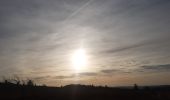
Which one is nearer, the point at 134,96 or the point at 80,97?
the point at 80,97

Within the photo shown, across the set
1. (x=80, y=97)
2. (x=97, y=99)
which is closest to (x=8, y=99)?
(x=80, y=97)

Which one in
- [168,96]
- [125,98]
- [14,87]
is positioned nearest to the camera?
[125,98]

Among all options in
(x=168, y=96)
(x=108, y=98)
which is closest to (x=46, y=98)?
(x=108, y=98)

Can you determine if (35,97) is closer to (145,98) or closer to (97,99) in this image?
(97,99)

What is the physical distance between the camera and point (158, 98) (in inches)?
1291

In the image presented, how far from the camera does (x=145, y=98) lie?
Answer: 3222 centimetres

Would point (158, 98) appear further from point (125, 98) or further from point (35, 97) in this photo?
point (35, 97)

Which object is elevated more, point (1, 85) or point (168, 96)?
point (1, 85)

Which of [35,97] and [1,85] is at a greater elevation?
[1,85]

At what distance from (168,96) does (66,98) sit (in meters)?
13.3

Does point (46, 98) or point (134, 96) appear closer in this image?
point (46, 98)

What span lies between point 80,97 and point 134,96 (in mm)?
6717

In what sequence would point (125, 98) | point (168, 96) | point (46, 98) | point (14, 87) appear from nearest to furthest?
point (46, 98) < point (125, 98) < point (168, 96) < point (14, 87)

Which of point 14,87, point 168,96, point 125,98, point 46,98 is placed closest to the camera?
point 46,98
